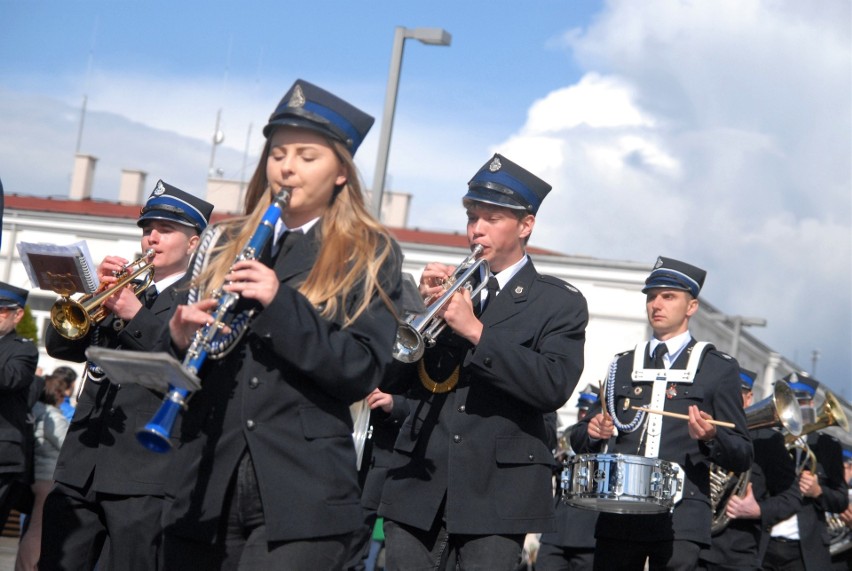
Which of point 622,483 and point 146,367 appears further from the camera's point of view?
point 622,483

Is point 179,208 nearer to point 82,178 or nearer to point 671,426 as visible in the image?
point 671,426

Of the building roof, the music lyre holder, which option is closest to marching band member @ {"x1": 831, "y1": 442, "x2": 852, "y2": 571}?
the music lyre holder

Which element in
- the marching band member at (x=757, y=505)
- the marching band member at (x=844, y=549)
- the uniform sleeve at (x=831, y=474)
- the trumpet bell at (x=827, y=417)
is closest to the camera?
the marching band member at (x=757, y=505)

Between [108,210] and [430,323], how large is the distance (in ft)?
170

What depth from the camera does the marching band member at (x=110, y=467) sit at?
22.7 feet

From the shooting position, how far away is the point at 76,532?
7105mm

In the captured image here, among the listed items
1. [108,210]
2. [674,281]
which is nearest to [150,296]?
[674,281]

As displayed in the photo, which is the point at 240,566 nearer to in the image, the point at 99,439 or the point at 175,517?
the point at 175,517

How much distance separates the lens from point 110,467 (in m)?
6.98

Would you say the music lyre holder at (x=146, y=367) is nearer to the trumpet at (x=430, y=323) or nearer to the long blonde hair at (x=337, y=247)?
the long blonde hair at (x=337, y=247)

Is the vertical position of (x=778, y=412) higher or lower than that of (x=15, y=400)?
higher

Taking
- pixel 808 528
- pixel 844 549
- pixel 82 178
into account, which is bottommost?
pixel 844 549

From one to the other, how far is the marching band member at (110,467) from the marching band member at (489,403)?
135 cm

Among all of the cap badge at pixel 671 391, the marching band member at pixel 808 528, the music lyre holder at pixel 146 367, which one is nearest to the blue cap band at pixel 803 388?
the marching band member at pixel 808 528
